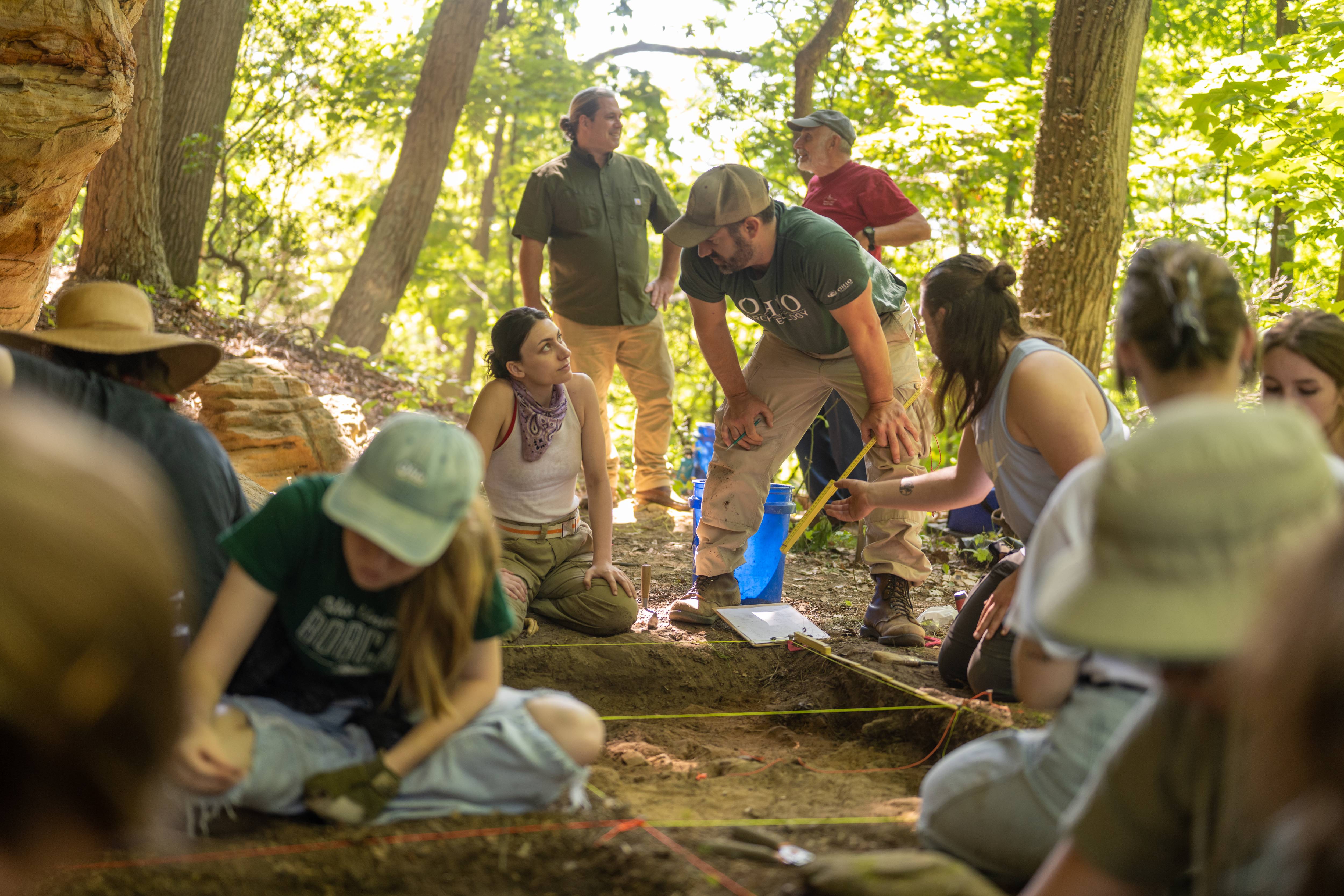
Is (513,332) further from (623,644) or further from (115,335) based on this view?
(115,335)

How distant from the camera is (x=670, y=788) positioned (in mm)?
2656

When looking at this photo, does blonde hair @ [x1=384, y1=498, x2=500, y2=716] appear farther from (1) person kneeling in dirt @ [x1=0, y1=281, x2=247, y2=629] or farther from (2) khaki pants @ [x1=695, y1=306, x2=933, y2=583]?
(2) khaki pants @ [x1=695, y1=306, x2=933, y2=583]

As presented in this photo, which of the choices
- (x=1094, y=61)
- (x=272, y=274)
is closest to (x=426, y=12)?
(x=272, y=274)

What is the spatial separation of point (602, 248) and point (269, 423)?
2053 mm

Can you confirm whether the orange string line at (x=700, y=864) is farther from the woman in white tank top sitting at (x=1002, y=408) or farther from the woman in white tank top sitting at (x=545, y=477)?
the woman in white tank top sitting at (x=545, y=477)

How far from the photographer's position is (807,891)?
1.67 meters

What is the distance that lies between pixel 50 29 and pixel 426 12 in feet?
27.9

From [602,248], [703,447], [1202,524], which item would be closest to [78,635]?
[1202,524]

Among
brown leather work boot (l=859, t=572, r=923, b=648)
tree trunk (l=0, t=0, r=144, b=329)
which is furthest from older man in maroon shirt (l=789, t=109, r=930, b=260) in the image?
tree trunk (l=0, t=0, r=144, b=329)

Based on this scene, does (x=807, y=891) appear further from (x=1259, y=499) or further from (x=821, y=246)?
(x=821, y=246)

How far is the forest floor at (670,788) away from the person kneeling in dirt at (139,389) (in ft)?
2.05

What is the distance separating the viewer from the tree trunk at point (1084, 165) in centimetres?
547

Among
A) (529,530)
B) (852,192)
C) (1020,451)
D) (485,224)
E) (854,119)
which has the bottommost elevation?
(529,530)

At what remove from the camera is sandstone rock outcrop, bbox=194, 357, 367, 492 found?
5305mm
